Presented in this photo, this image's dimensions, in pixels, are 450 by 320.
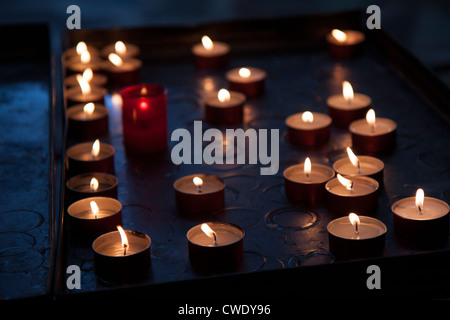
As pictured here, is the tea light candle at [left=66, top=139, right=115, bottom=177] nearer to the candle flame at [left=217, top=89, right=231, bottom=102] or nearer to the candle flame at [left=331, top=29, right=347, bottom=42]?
the candle flame at [left=217, top=89, right=231, bottom=102]

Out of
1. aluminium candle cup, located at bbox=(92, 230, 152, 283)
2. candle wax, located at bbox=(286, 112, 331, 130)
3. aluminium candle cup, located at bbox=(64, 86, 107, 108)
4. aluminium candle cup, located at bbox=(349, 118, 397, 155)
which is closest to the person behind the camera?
aluminium candle cup, located at bbox=(92, 230, 152, 283)

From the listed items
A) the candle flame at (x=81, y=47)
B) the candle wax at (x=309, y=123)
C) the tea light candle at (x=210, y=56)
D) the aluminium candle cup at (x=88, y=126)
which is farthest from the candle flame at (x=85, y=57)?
the candle wax at (x=309, y=123)

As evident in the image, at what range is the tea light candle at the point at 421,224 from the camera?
1.72 metres

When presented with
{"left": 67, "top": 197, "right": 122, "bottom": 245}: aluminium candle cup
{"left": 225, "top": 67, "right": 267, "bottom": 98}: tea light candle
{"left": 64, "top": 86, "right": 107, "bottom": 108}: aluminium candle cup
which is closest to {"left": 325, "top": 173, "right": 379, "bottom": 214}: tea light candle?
{"left": 67, "top": 197, "right": 122, "bottom": 245}: aluminium candle cup

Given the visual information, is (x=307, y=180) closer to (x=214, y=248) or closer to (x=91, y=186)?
(x=214, y=248)

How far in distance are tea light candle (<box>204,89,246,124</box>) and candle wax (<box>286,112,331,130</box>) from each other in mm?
202

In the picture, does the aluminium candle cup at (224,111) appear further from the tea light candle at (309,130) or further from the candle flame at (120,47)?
the candle flame at (120,47)

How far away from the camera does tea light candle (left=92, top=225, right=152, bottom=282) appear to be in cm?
162

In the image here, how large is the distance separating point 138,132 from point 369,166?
2.30 ft

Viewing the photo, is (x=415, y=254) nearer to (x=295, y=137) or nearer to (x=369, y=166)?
(x=369, y=166)

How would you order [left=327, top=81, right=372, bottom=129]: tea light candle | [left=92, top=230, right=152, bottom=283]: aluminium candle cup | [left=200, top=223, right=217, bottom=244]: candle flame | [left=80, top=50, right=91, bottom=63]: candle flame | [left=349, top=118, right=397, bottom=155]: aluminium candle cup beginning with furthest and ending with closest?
1. [left=80, top=50, right=91, bottom=63]: candle flame
2. [left=327, top=81, right=372, bottom=129]: tea light candle
3. [left=349, top=118, right=397, bottom=155]: aluminium candle cup
4. [left=200, top=223, right=217, bottom=244]: candle flame
5. [left=92, top=230, right=152, bottom=283]: aluminium candle cup

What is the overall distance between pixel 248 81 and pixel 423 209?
1061mm

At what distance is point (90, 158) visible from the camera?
7.25 feet

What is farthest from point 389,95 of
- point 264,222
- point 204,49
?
point 264,222
